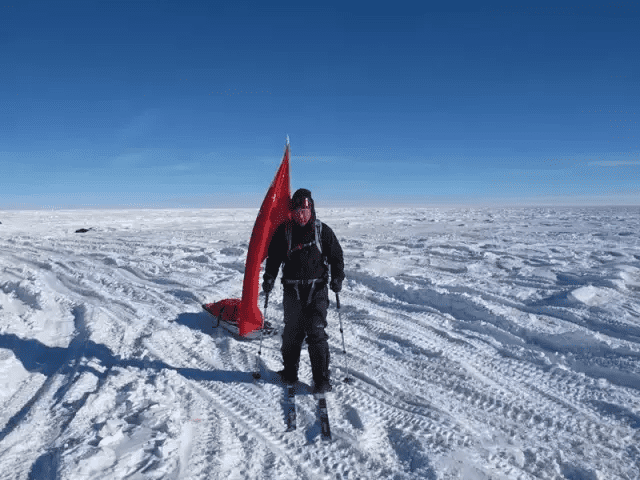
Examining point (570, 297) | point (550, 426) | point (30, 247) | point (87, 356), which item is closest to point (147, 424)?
point (87, 356)

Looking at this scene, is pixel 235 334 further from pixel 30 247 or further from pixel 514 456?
pixel 30 247

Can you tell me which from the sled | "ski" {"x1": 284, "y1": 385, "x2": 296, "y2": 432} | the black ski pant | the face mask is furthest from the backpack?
the sled

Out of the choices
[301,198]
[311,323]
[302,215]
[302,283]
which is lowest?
[311,323]

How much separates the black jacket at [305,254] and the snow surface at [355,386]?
3.93 feet

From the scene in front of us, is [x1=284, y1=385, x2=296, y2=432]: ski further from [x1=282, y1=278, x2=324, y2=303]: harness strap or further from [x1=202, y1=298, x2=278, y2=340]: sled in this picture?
[x1=202, y1=298, x2=278, y2=340]: sled

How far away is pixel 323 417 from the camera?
11.2 feet

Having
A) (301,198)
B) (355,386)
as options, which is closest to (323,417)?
(355,386)

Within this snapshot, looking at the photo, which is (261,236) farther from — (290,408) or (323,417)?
(323,417)

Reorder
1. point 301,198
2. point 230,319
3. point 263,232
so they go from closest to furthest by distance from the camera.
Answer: point 301,198, point 263,232, point 230,319

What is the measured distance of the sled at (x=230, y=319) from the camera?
5.37 m

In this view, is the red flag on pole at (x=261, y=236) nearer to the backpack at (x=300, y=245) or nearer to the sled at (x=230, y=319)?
the sled at (x=230, y=319)

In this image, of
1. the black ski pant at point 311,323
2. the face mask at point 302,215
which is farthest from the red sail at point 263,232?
the black ski pant at point 311,323

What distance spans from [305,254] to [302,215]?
1.29ft

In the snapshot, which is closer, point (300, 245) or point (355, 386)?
point (300, 245)
